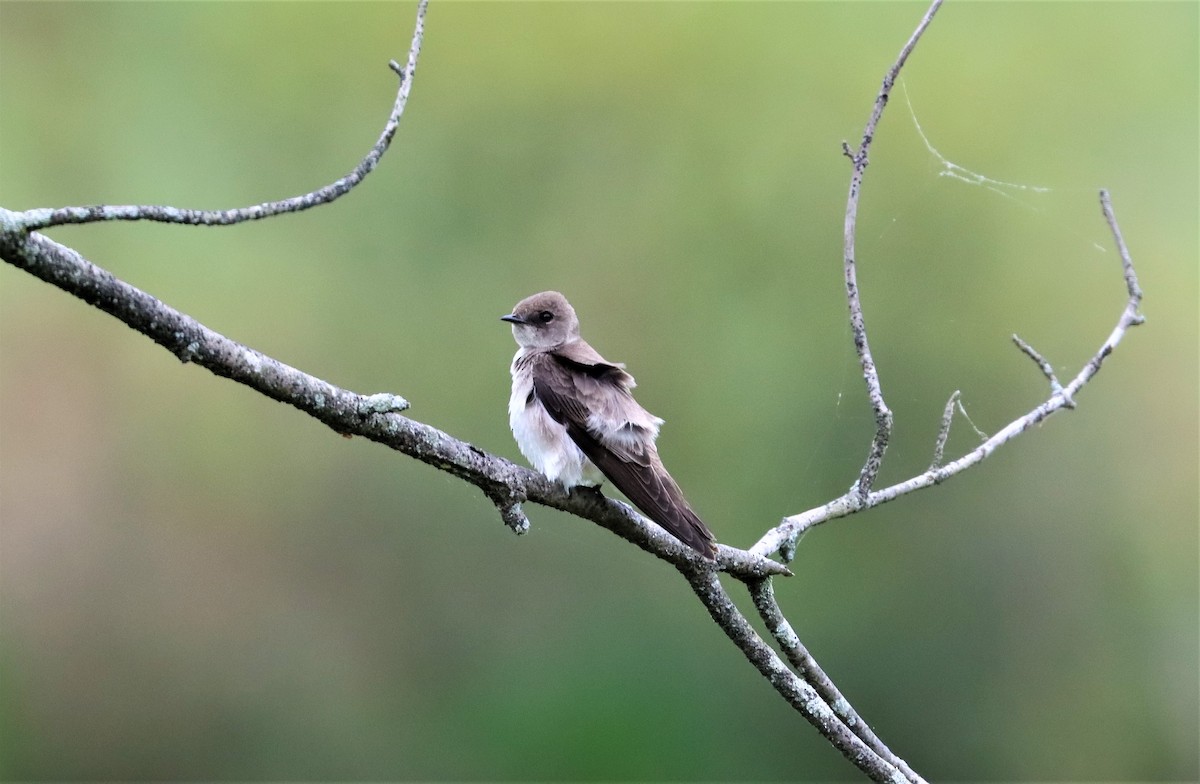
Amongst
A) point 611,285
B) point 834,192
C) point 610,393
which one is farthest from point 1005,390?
point 610,393

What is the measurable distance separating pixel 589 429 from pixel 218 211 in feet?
4.11

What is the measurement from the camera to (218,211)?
4.35ft

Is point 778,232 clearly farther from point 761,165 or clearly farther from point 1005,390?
point 1005,390

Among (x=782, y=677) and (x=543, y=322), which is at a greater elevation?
(x=543, y=322)

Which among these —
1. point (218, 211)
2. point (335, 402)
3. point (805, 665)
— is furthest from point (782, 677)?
point (218, 211)

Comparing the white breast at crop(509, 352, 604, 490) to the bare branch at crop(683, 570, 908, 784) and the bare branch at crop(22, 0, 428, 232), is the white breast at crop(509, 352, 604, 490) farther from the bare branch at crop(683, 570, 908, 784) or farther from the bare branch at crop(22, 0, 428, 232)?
the bare branch at crop(22, 0, 428, 232)

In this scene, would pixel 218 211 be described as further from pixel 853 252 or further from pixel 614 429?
pixel 614 429

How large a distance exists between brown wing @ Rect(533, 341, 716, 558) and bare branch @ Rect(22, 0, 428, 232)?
88cm

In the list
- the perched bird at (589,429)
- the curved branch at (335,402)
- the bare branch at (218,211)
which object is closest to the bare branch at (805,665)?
the curved branch at (335,402)

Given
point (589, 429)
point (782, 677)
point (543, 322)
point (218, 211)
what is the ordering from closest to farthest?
point (218, 211)
point (782, 677)
point (589, 429)
point (543, 322)

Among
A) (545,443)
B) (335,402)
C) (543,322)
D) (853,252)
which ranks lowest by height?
(335,402)

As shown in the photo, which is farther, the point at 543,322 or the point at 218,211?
the point at 543,322

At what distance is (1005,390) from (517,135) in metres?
3.06

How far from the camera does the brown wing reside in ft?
6.97
